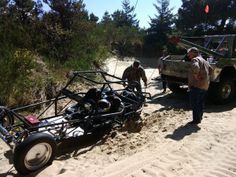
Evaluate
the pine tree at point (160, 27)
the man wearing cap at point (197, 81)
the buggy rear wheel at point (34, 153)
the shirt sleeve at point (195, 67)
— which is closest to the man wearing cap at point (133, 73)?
the man wearing cap at point (197, 81)

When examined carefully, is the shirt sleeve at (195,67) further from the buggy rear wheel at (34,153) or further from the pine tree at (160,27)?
the pine tree at (160,27)

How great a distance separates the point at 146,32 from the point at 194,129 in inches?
1089

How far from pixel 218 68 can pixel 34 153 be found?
218 inches

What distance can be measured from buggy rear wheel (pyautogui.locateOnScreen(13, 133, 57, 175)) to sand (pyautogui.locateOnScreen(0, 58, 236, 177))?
0.12 meters

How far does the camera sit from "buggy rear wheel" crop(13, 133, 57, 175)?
4441 millimetres

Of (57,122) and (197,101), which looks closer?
(57,122)

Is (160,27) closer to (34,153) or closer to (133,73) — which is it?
(133,73)

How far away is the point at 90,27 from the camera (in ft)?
51.2

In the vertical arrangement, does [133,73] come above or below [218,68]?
below

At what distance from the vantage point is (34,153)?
4652mm

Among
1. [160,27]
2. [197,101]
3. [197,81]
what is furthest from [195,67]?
[160,27]

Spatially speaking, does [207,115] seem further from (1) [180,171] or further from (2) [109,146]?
(1) [180,171]

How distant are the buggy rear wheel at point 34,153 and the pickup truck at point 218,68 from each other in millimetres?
4956

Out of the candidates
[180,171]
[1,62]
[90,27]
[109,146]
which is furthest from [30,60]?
[90,27]
